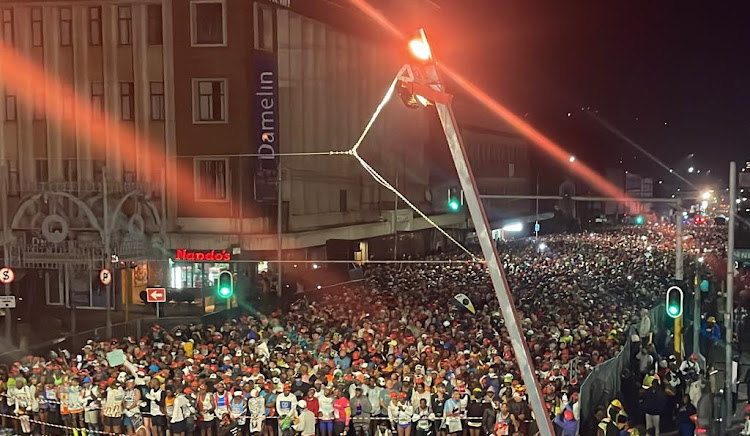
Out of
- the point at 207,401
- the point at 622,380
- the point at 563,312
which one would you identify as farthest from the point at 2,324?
the point at 622,380

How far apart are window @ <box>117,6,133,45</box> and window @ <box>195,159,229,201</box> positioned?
603 centimetres

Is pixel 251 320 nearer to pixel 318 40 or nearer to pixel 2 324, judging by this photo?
pixel 2 324

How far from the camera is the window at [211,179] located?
31.3 m

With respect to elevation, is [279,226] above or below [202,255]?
above

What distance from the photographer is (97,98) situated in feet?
106

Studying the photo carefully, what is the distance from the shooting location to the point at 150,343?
18.2 m

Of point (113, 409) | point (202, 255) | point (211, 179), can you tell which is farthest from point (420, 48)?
point (211, 179)

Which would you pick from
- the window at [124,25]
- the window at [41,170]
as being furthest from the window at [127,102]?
the window at [41,170]

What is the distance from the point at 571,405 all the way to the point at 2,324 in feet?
80.9

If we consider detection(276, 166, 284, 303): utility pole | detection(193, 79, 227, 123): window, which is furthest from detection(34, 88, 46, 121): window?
detection(276, 166, 284, 303): utility pole

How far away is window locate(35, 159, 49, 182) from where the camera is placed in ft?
108

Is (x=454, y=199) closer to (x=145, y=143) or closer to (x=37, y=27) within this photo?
(x=145, y=143)

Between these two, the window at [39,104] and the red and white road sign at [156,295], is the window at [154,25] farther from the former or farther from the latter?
the red and white road sign at [156,295]

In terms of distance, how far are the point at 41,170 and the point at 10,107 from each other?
3004mm
